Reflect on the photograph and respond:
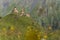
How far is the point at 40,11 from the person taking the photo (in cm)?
223

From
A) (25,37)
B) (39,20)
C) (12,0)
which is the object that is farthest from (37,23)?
(12,0)

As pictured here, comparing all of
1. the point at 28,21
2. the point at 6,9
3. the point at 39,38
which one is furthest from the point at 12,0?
the point at 39,38

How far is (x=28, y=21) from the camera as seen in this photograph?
2.21m

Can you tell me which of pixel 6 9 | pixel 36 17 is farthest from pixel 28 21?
pixel 6 9

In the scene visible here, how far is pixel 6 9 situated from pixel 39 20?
35 centimetres

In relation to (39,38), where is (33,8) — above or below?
above

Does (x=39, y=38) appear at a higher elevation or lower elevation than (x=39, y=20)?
lower

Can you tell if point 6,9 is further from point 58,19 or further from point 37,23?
point 58,19

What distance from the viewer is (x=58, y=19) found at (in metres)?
2.21

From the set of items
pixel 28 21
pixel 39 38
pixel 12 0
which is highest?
pixel 12 0

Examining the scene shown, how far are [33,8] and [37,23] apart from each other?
0.16m

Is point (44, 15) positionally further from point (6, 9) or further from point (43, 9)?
point (6, 9)

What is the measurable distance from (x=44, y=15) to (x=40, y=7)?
0.09 metres

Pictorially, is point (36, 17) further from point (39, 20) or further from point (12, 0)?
point (12, 0)
